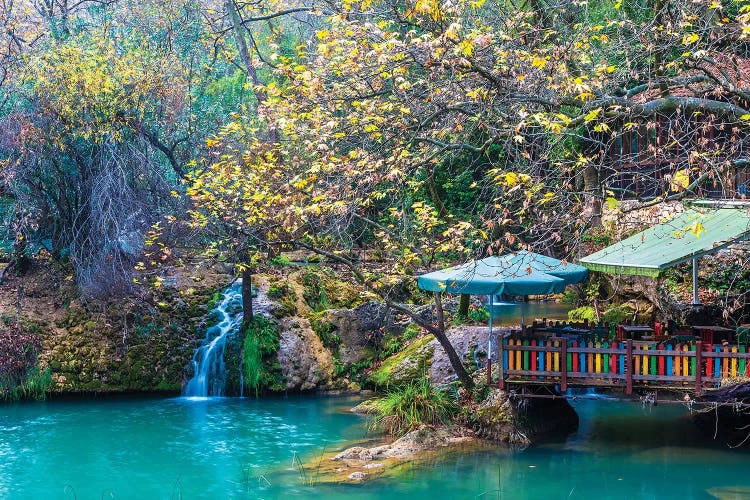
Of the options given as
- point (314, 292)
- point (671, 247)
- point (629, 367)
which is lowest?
point (629, 367)

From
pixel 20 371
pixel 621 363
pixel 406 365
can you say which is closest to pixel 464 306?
pixel 406 365

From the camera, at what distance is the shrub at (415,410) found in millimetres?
14016

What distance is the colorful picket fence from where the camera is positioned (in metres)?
12.2

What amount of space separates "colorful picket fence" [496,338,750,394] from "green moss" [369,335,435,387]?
3379 mm

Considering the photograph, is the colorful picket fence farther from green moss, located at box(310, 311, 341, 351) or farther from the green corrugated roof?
green moss, located at box(310, 311, 341, 351)

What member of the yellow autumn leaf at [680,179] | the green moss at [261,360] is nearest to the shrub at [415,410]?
the green moss at [261,360]

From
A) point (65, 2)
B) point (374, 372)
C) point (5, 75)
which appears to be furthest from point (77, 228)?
point (374, 372)

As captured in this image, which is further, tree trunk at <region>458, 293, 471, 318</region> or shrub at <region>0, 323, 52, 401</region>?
tree trunk at <region>458, 293, 471, 318</region>

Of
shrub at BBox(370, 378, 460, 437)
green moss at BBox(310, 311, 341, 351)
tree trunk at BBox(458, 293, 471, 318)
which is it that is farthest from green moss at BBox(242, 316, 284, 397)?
shrub at BBox(370, 378, 460, 437)

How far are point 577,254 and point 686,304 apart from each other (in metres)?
4.49

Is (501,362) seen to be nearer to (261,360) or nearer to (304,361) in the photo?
(304,361)

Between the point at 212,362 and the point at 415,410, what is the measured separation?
6.07m

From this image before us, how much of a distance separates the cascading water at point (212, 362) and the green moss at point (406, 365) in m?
3.33

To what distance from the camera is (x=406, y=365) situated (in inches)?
664
